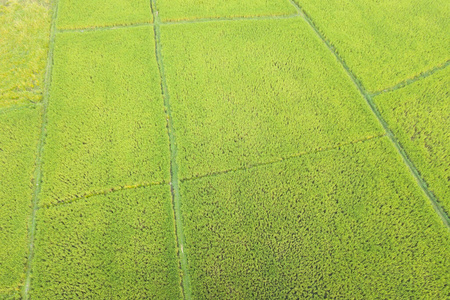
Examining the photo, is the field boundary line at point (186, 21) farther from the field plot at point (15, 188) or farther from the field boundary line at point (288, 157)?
the field boundary line at point (288, 157)

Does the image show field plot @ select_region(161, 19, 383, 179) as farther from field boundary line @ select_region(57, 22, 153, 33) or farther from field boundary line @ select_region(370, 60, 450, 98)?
field boundary line @ select_region(370, 60, 450, 98)

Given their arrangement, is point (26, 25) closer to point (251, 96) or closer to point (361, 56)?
point (251, 96)

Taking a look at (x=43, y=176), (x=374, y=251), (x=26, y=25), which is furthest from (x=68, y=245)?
(x=26, y=25)

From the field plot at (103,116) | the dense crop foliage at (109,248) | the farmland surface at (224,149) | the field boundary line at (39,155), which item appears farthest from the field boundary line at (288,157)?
the field boundary line at (39,155)

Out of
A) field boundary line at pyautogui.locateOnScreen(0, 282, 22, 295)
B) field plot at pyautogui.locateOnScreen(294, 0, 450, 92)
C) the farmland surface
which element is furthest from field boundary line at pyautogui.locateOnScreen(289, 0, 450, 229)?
field boundary line at pyautogui.locateOnScreen(0, 282, 22, 295)

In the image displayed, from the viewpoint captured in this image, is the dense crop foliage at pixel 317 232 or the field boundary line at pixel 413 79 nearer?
the dense crop foliage at pixel 317 232

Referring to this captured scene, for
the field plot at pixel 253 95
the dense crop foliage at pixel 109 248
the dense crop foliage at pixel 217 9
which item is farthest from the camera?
the dense crop foliage at pixel 217 9
